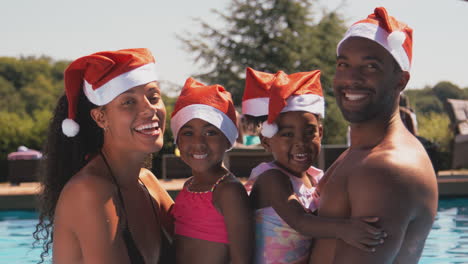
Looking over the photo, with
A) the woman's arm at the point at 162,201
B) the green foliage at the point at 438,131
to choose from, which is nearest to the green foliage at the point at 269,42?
the green foliage at the point at 438,131

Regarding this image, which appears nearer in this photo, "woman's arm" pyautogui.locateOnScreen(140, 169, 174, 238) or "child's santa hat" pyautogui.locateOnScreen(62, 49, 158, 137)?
"child's santa hat" pyautogui.locateOnScreen(62, 49, 158, 137)

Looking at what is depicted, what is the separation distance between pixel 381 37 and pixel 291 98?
3.23 feet

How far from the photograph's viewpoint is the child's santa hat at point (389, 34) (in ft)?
9.12

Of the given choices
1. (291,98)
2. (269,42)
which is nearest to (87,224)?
(291,98)

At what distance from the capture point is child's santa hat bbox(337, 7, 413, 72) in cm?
278

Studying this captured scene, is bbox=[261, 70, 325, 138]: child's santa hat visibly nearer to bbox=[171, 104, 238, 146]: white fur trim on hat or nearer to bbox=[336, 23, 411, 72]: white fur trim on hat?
bbox=[171, 104, 238, 146]: white fur trim on hat

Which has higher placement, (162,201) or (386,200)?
(386,200)

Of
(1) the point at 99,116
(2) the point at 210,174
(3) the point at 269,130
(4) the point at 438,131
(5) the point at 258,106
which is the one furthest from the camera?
(4) the point at 438,131

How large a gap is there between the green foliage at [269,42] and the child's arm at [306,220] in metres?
29.8

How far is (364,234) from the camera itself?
Result: 256cm

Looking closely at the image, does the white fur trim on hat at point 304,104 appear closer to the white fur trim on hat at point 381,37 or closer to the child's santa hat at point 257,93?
the child's santa hat at point 257,93

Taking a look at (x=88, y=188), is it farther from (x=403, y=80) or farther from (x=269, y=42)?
(x=269, y=42)

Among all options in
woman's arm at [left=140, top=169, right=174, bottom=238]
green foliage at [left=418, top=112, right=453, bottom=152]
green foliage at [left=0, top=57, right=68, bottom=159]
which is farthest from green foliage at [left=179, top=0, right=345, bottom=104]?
woman's arm at [left=140, top=169, right=174, bottom=238]

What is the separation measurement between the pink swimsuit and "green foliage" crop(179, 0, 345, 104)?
29645 millimetres
